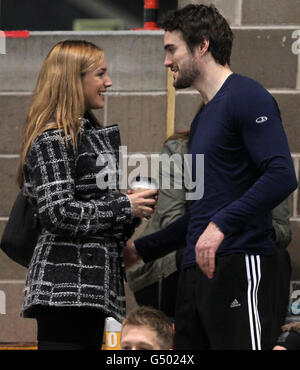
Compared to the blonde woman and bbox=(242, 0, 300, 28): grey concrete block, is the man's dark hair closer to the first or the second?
the blonde woman

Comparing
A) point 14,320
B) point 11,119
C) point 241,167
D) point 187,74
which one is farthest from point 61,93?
point 14,320

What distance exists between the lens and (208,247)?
3.32 meters

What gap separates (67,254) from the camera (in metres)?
3.46

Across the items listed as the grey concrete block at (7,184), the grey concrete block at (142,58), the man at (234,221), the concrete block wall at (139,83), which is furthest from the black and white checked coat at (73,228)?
the grey concrete block at (7,184)

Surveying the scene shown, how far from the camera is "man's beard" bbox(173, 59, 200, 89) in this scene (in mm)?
3734

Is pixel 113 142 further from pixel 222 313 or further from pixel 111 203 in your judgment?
pixel 222 313

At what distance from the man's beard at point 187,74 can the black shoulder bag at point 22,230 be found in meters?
0.80

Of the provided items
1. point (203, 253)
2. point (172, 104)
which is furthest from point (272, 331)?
point (172, 104)

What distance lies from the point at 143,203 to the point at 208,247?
0.40 m

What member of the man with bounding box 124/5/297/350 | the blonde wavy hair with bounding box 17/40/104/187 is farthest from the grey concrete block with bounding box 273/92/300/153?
the blonde wavy hair with bounding box 17/40/104/187

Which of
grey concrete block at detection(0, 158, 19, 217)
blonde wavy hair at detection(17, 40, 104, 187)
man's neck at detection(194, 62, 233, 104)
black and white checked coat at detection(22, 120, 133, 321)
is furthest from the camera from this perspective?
grey concrete block at detection(0, 158, 19, 217)

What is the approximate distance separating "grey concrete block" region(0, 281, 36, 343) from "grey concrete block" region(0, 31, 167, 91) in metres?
1.37

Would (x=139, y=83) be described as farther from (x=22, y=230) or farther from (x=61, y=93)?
(x=22, y=230)

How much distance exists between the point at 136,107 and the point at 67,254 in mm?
2814
